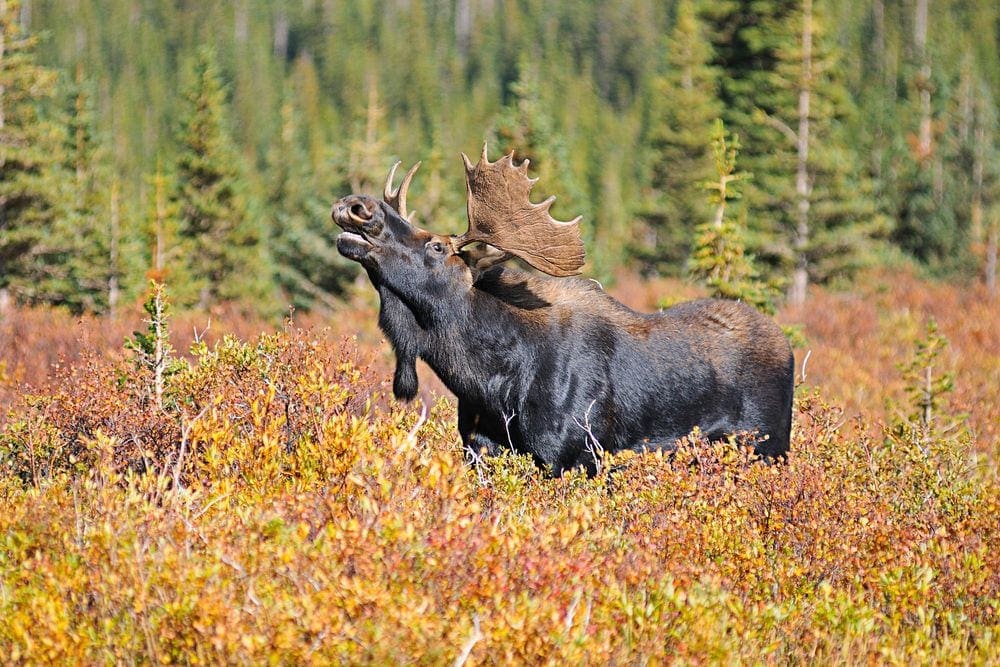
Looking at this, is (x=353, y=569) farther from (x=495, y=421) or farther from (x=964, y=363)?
(x=964, y=363)

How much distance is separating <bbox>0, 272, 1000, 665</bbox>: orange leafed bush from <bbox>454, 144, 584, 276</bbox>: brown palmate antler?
1296 millimetres

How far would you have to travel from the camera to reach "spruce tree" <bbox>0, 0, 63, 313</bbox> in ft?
65.5

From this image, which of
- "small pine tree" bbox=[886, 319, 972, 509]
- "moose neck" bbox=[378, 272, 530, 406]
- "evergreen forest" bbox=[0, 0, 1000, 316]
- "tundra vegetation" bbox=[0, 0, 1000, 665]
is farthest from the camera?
"evergreen forest" bbox=[0, 0, 1000, 316]

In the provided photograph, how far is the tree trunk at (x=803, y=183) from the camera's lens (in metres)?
22.1

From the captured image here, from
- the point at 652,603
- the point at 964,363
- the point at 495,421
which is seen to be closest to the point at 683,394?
the point at 495,421

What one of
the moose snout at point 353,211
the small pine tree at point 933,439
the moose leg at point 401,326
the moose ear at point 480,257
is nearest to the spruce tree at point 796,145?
the small pine tree at point 933,439

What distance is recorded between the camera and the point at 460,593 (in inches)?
156

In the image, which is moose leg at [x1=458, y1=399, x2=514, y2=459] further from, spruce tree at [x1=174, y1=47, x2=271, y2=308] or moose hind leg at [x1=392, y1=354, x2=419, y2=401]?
spruce tree at [x1=174, y1=47, x2=271, y2=308]

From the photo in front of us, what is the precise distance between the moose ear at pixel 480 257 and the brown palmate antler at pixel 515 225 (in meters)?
0.09

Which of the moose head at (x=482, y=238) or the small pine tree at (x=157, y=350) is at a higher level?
the moose head at (x=482, y=238)

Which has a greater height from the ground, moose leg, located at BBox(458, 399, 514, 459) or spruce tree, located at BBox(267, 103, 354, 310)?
moose leg, located at BBox(458, 399, 514, 459)

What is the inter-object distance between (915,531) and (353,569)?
2.84 m

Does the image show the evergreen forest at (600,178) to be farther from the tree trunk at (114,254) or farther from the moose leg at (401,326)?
the moose leg at (401,326)

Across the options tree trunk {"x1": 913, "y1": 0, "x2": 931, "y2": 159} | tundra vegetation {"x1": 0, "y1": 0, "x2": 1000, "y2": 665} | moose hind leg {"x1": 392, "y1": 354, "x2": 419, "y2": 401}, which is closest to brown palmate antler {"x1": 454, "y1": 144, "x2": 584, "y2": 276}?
moose hind leg {"x1": 392, "y1": 354, "x2": 419, "y2": 401}
